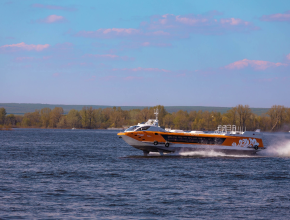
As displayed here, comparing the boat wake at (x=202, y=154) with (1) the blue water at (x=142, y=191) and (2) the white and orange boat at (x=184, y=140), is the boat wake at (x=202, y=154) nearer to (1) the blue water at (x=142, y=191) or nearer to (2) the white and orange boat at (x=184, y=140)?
(2) the white and orange boat at (x=184, y=140)

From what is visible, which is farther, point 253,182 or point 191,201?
point 253,182

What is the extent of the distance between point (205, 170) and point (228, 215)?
18851mm

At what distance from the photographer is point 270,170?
1697 inches

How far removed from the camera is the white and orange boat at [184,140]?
52.9 metres

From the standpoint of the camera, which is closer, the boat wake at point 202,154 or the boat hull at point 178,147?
the boat hull at point 178,147

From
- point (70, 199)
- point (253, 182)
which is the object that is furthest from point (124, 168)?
point (70, 199)

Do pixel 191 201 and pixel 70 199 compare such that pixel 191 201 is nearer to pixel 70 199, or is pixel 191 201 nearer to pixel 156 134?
pixel 70 199

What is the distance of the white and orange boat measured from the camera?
52938 millimetres

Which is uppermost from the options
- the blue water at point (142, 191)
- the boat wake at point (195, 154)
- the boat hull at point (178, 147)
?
the boat hull at point (178, 147)

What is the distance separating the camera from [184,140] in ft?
178

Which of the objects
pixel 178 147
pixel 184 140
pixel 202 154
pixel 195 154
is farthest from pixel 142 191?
pixel 202 154


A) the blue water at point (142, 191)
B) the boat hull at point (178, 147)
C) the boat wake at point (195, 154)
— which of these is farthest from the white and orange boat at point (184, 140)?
the blue water at point (142, 191)

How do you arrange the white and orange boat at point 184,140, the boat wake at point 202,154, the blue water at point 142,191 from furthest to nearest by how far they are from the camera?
the boat wake at point 202,154 < the white and orange boat at point 184,140 < the blue water at point 142,191

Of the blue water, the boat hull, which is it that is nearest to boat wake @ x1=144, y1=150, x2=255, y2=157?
the boat hull
